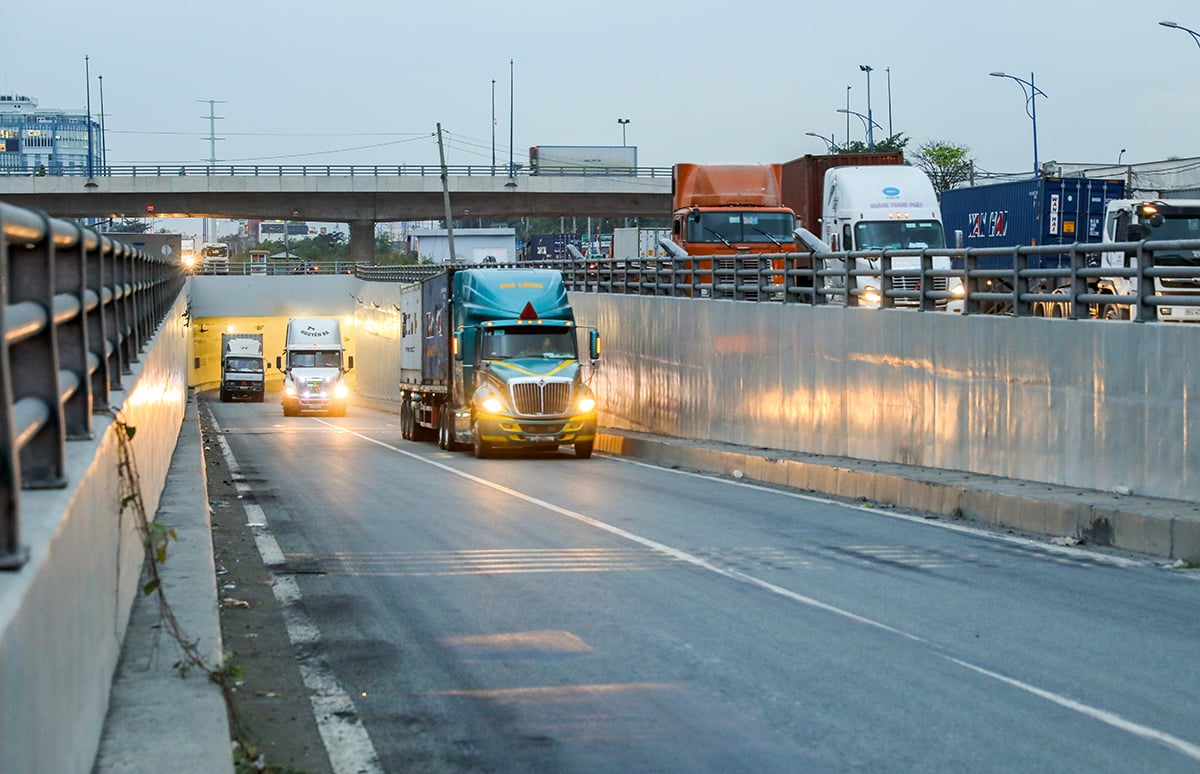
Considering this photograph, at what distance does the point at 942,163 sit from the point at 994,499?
85810 mm

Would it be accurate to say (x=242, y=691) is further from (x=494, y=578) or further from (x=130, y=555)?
(x=494, y=578)

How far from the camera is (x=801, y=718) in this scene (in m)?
7.52

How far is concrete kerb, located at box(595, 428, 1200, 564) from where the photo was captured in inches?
524

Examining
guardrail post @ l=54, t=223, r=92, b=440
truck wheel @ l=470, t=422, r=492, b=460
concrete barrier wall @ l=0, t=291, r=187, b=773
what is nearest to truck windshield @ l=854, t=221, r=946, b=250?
truck wheel @ l=470, t=422, r=492, b=460

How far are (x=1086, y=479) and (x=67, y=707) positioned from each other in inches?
509

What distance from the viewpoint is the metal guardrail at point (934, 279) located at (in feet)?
51.3

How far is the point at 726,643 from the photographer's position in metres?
9.37

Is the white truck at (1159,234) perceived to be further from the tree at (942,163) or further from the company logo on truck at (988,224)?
the tree at (942,163)

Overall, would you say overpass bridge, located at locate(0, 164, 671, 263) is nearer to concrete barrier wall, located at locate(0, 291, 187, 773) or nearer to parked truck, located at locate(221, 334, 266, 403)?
parked truck, located at locate(221, 334, 266, 403)

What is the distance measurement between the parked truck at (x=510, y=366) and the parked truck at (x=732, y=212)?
540 cm

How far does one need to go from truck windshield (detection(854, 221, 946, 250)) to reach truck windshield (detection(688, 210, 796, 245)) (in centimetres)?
340

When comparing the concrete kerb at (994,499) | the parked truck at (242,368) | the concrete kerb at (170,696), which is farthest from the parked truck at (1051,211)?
the parked truck at (242,368)

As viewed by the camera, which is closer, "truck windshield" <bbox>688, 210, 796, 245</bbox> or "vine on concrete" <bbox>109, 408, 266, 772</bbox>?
"vine on concrete" <bbox>109, 408, 266, 772</bbox>

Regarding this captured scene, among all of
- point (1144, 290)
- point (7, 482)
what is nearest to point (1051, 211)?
point (1144, 290)
